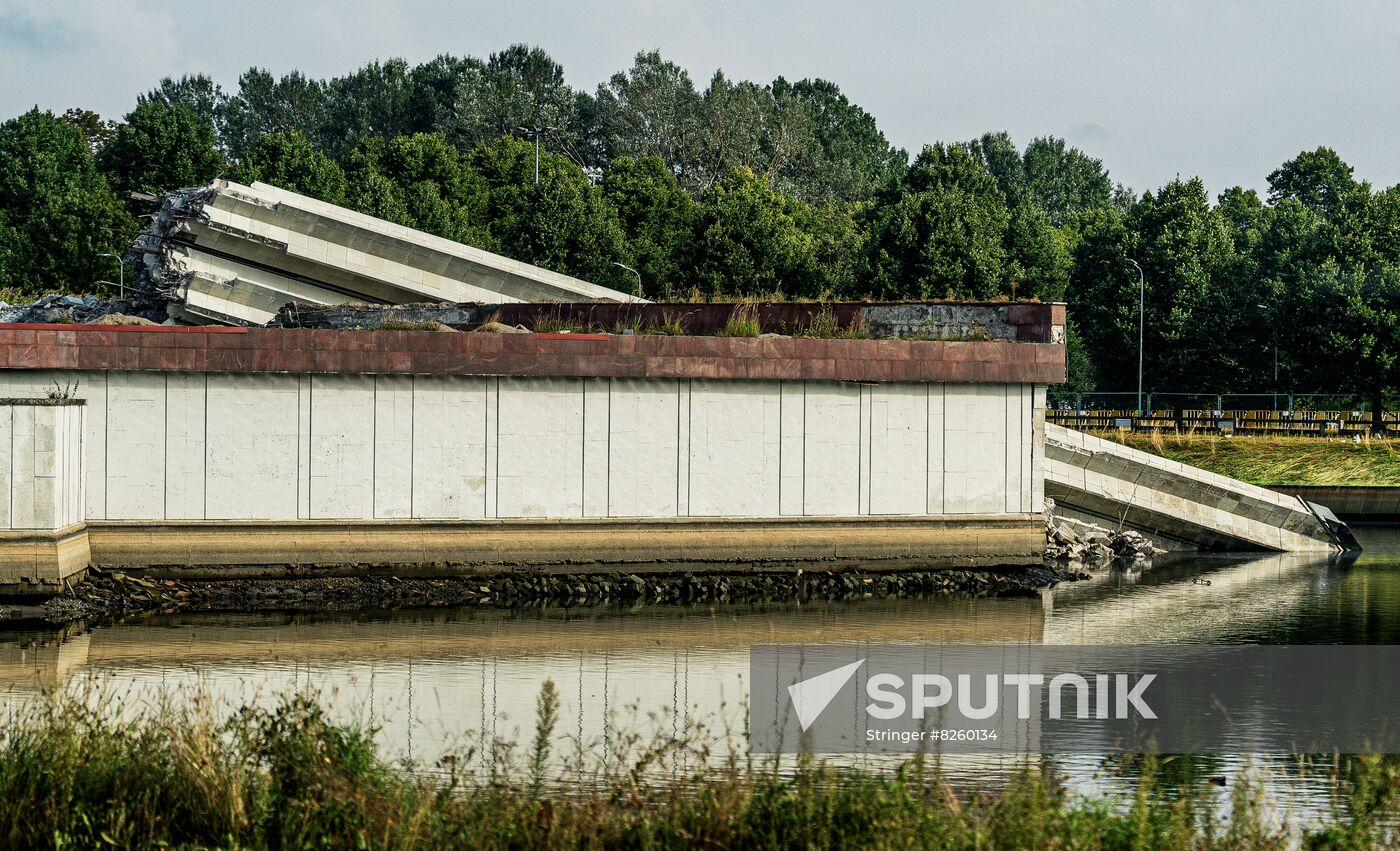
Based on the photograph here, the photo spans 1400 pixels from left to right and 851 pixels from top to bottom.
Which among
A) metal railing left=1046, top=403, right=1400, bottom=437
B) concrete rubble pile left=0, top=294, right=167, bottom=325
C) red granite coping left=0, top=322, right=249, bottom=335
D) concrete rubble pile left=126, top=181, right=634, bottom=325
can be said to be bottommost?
metal railing left=1046, top=403, right=1400, bottom=437

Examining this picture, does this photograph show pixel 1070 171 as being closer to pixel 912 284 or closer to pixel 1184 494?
pixel 912 284

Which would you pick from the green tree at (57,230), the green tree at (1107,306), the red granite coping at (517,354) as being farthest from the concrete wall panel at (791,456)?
the green tree at (57,230)

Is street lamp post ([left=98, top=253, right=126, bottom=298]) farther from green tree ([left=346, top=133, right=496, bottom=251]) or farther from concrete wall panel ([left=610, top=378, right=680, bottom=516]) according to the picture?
concrete wall panel ([left=610, top=378, right=680, bottom=516])

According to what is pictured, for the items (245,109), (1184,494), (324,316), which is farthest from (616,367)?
(245,109)

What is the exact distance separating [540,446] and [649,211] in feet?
196

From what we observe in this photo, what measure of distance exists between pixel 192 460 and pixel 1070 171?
137 m

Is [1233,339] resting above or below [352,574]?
above

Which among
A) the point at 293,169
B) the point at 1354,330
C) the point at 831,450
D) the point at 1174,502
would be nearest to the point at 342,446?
the point at 831,450

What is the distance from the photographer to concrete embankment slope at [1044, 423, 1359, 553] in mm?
33062

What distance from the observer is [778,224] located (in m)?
64.8

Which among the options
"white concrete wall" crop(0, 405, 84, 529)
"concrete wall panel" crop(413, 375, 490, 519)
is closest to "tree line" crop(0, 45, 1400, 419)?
"concrete wall panel" crop(413, 375, 490, 519)

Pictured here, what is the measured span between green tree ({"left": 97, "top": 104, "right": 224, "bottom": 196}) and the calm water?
221ft

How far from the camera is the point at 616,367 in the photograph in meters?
25.5

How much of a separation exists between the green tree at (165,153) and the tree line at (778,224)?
118 millimetres
